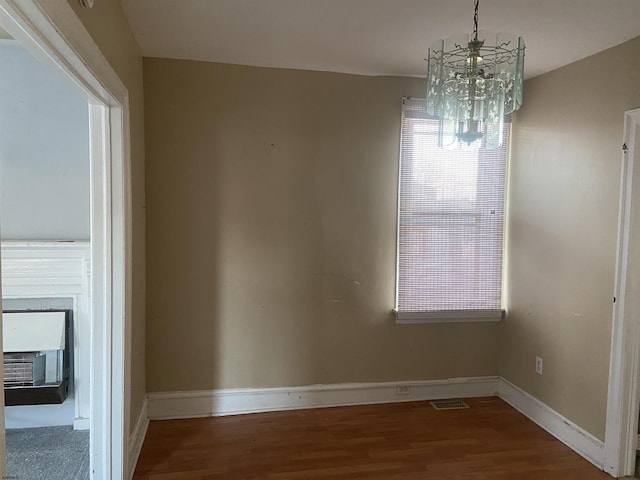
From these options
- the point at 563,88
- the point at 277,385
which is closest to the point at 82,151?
the point at 277,385

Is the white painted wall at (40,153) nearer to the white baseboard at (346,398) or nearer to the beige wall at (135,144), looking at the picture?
the beige wall at (135,144)

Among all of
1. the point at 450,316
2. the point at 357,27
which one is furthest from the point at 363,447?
the point at 357,27

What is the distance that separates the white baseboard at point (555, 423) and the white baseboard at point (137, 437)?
2480 millimetres

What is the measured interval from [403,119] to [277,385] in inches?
79.7

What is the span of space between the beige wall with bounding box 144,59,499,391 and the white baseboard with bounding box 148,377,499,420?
6 centimetres

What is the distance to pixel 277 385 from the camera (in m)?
3.12

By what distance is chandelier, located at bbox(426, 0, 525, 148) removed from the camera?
1.59 meters

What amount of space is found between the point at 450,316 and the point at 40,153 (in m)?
2.86

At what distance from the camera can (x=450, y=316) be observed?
10.7 ft

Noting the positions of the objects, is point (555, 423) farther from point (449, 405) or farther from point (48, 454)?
point (48, 454)

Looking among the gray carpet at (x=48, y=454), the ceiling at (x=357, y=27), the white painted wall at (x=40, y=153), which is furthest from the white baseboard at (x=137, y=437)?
the ceiling at (x=357, y=27)

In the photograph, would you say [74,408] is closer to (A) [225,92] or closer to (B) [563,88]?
(A) [225,92]

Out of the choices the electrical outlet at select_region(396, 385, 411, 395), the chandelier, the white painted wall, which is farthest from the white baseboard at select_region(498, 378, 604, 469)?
the white painted wall

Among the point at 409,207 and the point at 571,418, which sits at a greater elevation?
the point at 409,207
